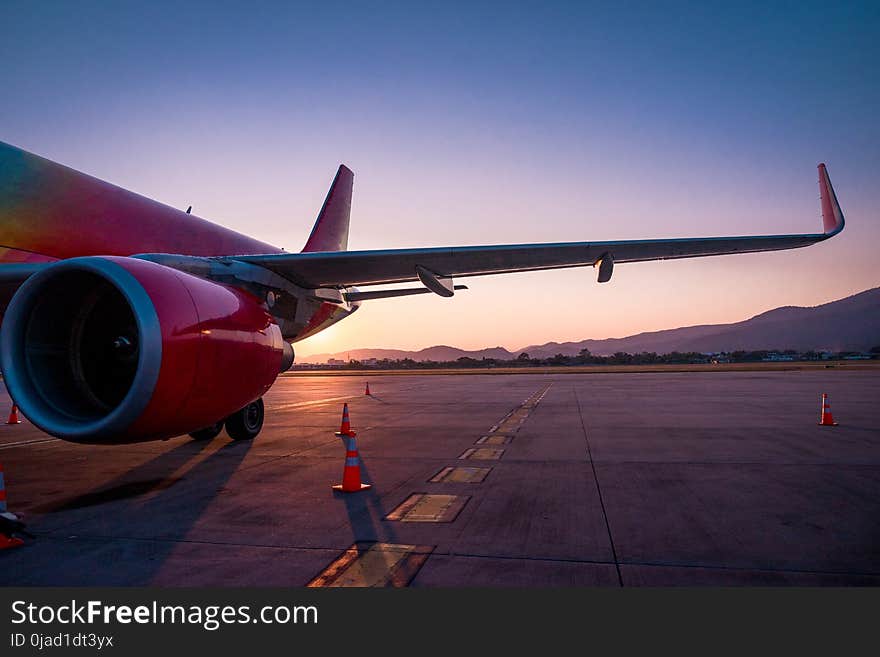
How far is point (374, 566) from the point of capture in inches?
142

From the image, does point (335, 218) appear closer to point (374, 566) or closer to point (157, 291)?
point (157, 291)

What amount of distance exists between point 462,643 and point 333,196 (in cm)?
1278

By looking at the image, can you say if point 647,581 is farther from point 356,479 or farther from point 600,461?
point 600,461

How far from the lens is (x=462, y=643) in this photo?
2.69 metres

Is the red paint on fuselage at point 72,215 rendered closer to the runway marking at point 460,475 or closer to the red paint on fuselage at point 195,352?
the red paint on fuselage at point 195,352

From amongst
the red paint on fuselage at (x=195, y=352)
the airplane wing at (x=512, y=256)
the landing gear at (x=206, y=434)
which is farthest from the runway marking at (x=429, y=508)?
the landing gear at (x=206, y=434)

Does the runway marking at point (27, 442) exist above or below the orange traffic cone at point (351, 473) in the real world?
below

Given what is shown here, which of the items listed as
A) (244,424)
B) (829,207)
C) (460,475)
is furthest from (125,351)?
(829,207)

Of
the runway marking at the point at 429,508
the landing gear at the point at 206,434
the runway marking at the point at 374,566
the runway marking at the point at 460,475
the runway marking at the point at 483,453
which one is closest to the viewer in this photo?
the runway marking at the point at 374,566

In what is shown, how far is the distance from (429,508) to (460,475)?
1470 mm

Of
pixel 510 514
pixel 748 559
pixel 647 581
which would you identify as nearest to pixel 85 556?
pixel 510 514

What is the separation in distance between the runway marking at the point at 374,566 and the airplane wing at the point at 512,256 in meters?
4.25

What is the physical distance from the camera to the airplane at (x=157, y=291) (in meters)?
4.50

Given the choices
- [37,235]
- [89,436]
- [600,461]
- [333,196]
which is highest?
[333,196]
